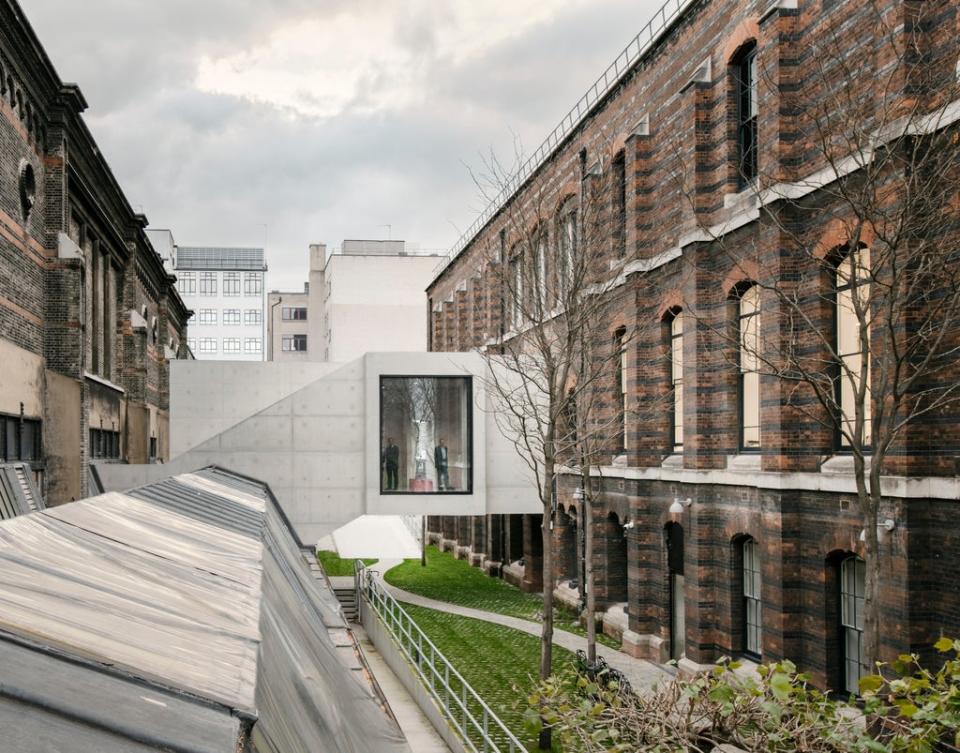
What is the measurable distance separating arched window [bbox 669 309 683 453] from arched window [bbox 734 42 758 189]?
3798mm

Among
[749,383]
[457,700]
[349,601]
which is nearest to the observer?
[457,700]

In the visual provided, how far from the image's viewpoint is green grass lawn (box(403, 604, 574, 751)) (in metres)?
17.8

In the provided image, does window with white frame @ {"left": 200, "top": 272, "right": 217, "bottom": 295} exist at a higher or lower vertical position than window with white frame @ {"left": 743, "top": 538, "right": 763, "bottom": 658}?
higher

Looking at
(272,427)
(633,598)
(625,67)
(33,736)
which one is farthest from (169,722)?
(272,427)

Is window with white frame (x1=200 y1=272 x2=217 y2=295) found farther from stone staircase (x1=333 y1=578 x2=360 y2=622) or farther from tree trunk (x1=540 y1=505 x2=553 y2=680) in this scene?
tree trunk (x1=540 y1=505 x2=553 y2=680)

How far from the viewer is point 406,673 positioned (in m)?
19.8

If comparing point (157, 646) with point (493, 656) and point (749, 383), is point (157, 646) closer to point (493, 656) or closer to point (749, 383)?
point (749, 383)

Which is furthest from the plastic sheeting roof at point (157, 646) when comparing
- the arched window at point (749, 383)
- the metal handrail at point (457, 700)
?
the arched window at point (749, 383)

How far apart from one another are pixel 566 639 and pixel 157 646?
21.7 metres

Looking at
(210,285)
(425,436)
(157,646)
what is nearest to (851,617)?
(157,646)

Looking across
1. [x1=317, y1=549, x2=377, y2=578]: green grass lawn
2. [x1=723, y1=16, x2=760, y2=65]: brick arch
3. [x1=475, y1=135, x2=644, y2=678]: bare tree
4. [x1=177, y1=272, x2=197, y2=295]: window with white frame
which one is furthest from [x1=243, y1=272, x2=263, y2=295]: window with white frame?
[x1=723, y1=16, x2=760, y2=65]: brick arch

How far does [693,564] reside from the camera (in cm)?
1970

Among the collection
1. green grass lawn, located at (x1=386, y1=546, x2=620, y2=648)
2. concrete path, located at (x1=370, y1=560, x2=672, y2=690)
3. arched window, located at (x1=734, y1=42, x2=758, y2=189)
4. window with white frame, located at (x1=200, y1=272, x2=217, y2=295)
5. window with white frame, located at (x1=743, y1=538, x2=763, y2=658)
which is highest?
window with white frame, located at (x1=200, y1=272, x2=217, y2=295)

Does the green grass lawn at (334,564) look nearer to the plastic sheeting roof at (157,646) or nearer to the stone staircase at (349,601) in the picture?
the stone staircase at (349,601)
